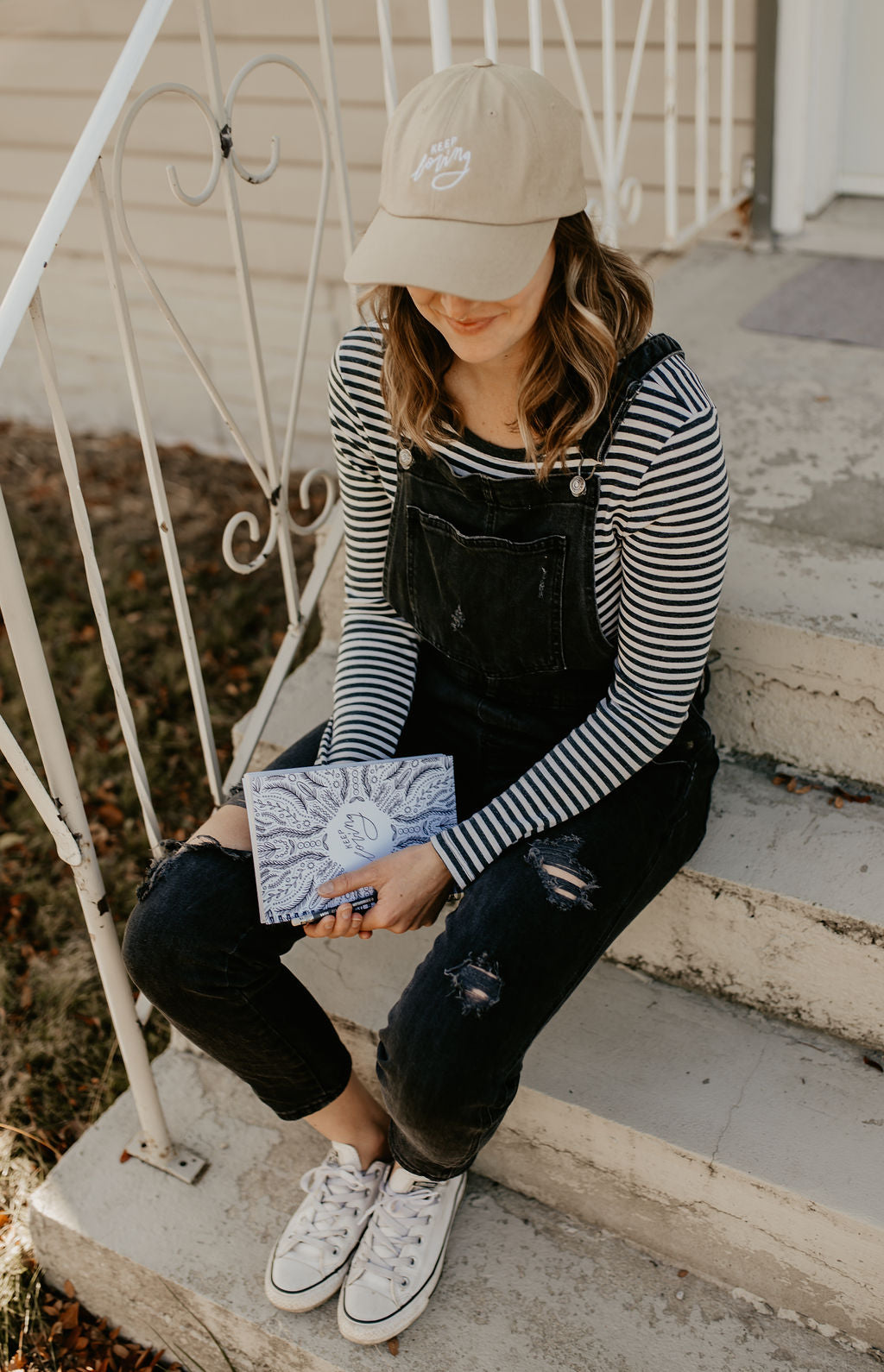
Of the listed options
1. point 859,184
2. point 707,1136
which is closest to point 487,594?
point 707,1136

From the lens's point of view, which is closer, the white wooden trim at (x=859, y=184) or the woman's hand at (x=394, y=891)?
the woman's hand at (x=394, y=891)

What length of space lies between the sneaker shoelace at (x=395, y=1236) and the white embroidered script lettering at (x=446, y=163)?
1.32 m

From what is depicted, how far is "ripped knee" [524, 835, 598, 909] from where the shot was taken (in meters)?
1.43

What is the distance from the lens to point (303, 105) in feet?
12.0

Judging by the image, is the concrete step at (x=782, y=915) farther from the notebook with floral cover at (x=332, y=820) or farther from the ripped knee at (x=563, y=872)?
the notebook with floral cover at (x=332, y=820)

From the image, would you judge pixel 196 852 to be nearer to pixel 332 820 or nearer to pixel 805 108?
pixel 332 820

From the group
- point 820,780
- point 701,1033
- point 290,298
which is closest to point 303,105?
point 290,298

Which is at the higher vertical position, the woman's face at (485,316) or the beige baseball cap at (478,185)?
the beige baseball cap at (478,185)

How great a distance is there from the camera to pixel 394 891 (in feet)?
4.92

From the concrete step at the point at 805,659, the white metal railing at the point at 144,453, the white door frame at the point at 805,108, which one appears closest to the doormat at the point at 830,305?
the white door frame at the point at 805,108

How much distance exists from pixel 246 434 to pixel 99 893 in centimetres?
308

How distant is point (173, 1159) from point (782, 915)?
102 cm

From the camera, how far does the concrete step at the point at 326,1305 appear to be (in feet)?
5.05

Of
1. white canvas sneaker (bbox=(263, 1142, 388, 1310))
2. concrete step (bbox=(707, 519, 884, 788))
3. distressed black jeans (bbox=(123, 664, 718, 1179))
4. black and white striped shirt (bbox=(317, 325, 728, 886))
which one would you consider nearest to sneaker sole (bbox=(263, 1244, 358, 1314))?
white canvas sneaker (bbox=(263, 1142, 388, 1310))
